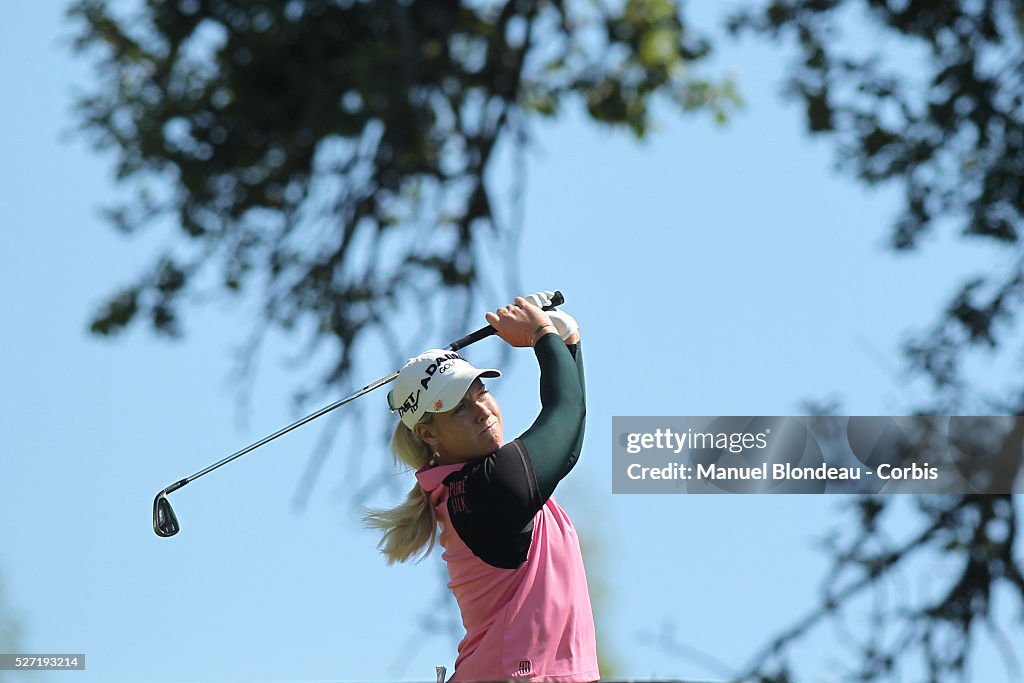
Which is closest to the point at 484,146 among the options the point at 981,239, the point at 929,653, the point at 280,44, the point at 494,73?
the point at 494,73

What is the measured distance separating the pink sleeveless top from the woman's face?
4cm

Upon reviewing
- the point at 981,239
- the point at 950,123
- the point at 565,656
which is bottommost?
the point at 565,656

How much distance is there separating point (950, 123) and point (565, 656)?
472 cm

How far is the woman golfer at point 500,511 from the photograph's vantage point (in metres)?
2.50

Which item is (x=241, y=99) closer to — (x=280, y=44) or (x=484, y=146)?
(x=280, y=44)

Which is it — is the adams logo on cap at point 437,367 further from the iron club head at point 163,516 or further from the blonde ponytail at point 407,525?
the iron club head at point 163,516

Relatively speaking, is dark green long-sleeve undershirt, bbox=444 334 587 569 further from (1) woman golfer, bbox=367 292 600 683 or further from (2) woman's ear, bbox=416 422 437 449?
(2) woman's ear, bbox=416 422 437 449

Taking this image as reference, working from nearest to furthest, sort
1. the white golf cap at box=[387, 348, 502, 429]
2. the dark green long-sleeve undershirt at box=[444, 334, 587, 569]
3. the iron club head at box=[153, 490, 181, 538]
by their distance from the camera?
the dark green long-sleeve undershirt at box=[444, 334, 587, 569], the white golf cap at box=[387, 348, 502, 429], the iron club head at box=[153, 490, 181, 538]

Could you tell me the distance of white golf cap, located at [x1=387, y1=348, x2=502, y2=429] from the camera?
2.64 m

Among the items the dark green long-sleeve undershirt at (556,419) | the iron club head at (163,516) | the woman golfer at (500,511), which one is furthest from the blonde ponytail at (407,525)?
the iron club head at (163,516)

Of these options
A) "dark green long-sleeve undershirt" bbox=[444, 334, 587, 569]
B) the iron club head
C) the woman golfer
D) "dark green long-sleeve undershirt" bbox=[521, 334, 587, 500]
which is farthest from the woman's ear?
the iron club head

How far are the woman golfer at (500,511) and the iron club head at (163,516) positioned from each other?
822 mm

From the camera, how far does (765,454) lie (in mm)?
6922

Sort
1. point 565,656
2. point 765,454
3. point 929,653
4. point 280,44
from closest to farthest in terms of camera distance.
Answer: point 565,656, point 929,653, point 280,44, point 765,454
